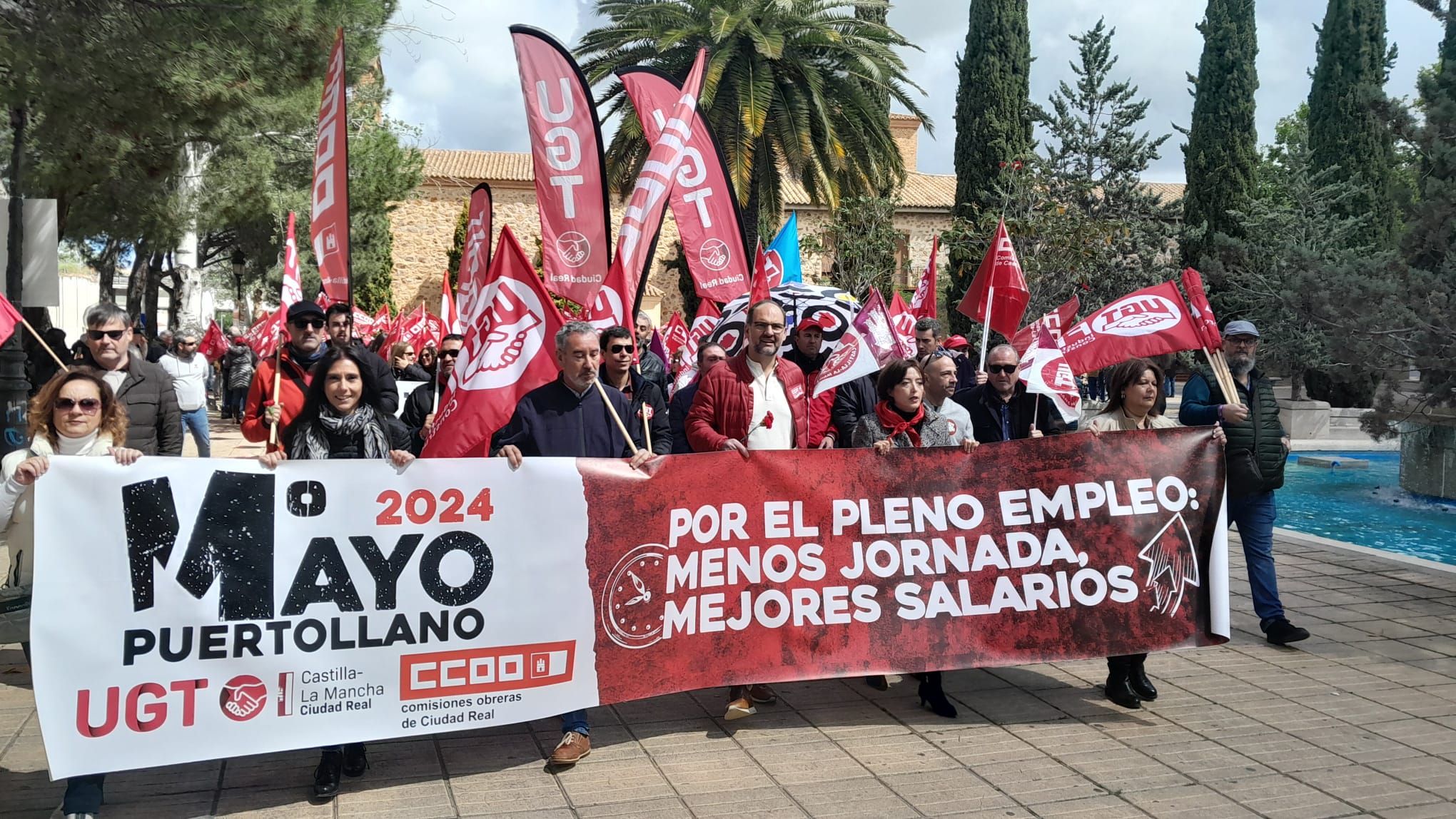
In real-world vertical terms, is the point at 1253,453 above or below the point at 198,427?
above

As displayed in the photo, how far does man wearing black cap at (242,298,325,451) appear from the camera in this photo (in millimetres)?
5738

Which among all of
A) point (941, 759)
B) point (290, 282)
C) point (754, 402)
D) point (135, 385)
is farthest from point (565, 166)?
point (941, 759)

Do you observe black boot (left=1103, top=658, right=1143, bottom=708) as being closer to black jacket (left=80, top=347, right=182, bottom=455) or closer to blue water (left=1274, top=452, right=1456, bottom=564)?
black jacket (left=80, top=347, right=182, bottom=455)

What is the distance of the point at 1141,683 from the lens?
5.30 meters

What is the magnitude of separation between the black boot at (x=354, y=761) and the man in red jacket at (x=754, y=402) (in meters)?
1.74

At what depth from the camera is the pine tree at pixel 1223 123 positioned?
25406 millimetres

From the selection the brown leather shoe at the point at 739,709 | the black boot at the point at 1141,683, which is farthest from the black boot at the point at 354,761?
the black boot at the point at 1141,683

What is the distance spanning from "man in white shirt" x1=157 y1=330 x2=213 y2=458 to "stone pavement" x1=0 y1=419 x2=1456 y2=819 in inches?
262

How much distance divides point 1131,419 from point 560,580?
286 centimetres

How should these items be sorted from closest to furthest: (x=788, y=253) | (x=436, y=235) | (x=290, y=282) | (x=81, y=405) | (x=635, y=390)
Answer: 1. (x=81, y=405)
2. (x=635, y=390)
3. (x=290, y=282)
4. (x=788, y=253)
5. (x=436, y=235)

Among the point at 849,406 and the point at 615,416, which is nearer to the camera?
the point at 615,416

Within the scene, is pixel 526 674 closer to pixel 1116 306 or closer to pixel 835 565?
pixel 835 565

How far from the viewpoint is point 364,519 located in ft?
13.7

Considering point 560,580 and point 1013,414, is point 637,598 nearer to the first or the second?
point 560,580
